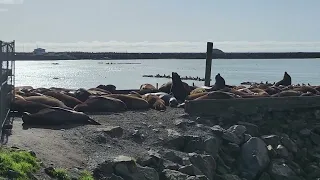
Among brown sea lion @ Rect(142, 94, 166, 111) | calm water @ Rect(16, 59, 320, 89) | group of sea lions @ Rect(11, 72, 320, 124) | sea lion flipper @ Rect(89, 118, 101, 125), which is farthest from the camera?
calm water @ Rect(16, 59, 320, 89)

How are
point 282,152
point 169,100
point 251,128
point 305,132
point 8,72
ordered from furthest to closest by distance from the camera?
point 169,100
point 305,132
point 251,128
point 282,152
point 8,72

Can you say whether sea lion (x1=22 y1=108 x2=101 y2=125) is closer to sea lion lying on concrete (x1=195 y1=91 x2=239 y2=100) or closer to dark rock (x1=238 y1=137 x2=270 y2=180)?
dark rock (x1=238 y1=137 x2=270 y2=180)

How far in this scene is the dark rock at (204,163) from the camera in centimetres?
1120

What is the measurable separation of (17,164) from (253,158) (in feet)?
22.4

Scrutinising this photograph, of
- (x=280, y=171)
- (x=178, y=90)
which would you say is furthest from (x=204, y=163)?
(x=178, y=90)

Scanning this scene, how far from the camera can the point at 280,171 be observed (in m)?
12.6

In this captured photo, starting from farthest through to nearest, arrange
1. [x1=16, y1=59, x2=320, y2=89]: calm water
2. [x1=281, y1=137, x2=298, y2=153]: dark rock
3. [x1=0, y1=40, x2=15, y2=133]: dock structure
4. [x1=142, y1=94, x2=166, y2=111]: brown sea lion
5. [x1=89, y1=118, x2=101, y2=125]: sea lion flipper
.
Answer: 1. [x1=16, y1=59, x2=320, y2=89]: calm water
2. [x1=142, y1=94, x2=166, y2=111]: brown sea lion
3. [x1=281, y1=137, x2=298, y2=153]: dark rock
4. [x1=89, y1=118, x2=101, y2=125]: sea lion flipper
5. [x1=0, y1=40, x2=15, y2=133]: dock structure

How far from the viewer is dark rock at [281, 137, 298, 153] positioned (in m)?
14.5

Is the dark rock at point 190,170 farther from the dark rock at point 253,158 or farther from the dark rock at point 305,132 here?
the dark rock at point 305,132

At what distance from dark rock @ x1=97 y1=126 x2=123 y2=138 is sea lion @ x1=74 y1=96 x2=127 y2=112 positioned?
2769 mm

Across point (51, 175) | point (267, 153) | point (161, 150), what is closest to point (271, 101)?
point (267, 153)

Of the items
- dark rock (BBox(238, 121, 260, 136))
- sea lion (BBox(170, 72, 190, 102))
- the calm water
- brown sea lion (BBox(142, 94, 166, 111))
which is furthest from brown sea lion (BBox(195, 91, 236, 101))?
the calm water

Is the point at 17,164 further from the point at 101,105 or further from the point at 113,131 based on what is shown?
the point at 101,105

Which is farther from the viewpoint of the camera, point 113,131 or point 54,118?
point 54,118
